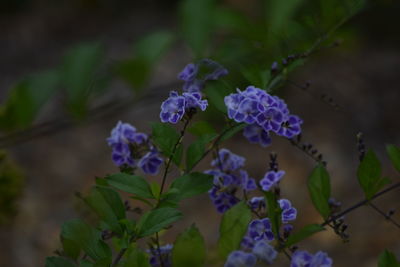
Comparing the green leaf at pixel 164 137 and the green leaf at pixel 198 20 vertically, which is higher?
the green leaf at pixel 198 20

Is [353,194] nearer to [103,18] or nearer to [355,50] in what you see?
[355,50]

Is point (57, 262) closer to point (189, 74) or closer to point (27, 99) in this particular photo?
point (189, 74)

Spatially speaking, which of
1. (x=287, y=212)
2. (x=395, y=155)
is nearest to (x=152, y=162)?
(x=287, y=212)

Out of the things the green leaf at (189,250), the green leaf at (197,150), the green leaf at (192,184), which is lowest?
the green leaf at (189,250)

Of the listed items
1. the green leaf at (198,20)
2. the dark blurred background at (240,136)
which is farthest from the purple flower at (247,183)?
the dark blurred background at (240,136)

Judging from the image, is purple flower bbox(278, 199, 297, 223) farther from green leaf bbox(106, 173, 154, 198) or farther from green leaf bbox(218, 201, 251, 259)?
green leaf bbox(106, 173, 154, 198)

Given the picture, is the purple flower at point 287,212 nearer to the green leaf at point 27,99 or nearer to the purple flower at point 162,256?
the purple flower at point 162,256
